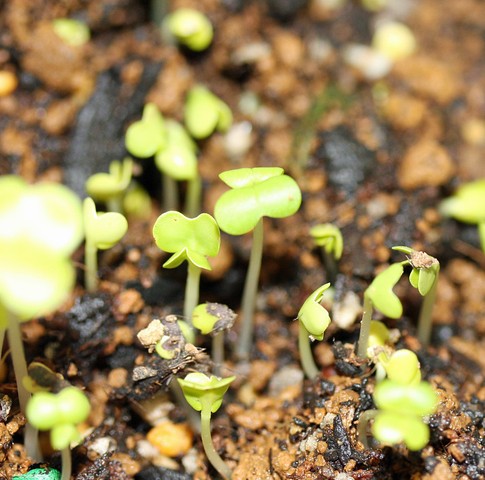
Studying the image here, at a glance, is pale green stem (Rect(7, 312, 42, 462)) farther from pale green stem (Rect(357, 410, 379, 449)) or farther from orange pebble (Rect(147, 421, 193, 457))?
pale green stem (Rect(357, 410, 379, 449))

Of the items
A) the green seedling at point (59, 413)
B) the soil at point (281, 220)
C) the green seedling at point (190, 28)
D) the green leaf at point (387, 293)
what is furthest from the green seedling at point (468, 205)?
the green seedling at point (59, 413)

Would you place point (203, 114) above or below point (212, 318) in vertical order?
above

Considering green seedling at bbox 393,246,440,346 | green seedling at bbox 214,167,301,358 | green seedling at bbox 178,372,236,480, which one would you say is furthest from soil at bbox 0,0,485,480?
green seedling at bbox 214,167,301,358

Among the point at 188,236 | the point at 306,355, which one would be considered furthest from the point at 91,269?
the point at 306,355

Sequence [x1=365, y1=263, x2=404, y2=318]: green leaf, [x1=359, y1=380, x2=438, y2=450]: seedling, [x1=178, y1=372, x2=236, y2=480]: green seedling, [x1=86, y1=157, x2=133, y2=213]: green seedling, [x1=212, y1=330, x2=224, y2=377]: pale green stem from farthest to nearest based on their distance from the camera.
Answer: [x1=86, y1=157, x2=133, y2=213]: green seedling → [x1=212, y1=330, x2=224, y2=377]: pale green stem → [x1=365, y1=263, x2=404, y2=318]: green leaf → [x1=178, y1=372, x2=236, y2=480]: green seedling → [x1=359, y1=380, x2=438, y2=450]: seedling

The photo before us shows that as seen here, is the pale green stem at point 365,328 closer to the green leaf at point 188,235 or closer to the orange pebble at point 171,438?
the green leaf at point 188,235

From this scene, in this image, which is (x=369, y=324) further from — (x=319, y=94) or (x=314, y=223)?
(x=319, y=94)

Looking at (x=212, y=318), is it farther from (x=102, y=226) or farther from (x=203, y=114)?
(x=203, y=114)
